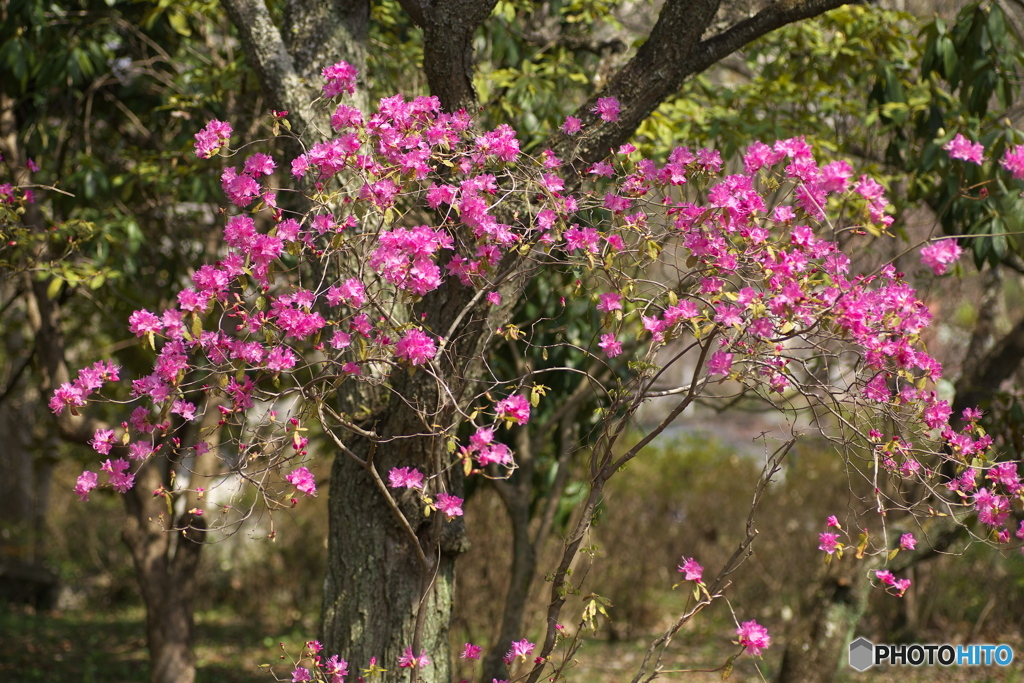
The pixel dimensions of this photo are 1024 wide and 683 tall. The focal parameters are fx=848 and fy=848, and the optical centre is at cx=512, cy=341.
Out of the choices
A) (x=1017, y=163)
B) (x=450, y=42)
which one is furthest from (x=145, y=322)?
(x=1017, y=163)

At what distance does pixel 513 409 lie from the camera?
1971 millimetres

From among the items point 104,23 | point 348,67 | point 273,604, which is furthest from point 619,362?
point 273,604

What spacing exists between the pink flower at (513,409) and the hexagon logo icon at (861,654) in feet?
14.4

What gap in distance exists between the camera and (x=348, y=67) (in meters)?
2.46

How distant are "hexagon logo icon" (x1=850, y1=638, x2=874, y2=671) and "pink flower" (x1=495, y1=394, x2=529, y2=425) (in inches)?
173

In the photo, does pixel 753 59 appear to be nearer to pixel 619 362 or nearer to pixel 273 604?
pixel 619 362

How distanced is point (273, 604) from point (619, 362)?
14.5ft

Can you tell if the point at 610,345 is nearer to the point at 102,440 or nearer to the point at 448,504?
the point at 448,504

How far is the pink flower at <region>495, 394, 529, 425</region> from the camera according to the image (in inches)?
77.3

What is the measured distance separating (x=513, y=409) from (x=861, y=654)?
4600mm

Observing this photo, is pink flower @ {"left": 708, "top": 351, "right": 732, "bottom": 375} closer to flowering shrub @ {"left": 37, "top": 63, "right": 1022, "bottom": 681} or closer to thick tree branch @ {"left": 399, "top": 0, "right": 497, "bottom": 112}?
flowering shrub @ {"left": 37, "top": 63, "right": 1022, "bottom": 681}

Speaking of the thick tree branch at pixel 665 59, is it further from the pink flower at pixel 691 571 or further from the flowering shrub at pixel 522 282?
the pink flower at pixel 691 571

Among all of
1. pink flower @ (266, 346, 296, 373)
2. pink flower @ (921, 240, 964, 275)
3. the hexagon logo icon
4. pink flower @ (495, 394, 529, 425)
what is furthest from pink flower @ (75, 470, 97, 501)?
the hexagon logo icon

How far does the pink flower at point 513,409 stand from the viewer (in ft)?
6.44
